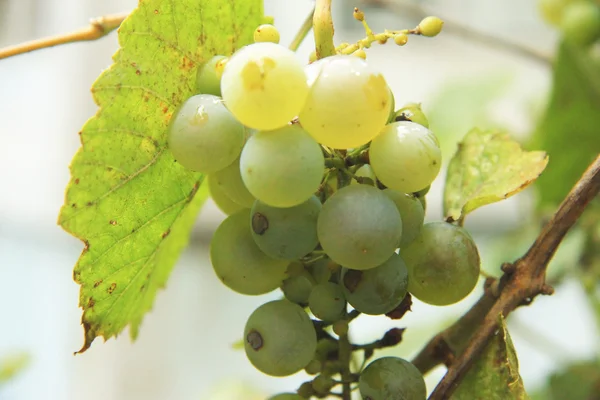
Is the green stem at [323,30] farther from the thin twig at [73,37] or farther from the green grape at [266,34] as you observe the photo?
the thin twig at [73,37]

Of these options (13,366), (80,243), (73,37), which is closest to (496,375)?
(73,37)

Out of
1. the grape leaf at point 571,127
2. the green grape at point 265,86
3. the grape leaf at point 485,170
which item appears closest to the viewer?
the green grape at point 265,86

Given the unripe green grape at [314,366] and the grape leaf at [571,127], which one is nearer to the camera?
the unripe green grape at [314,366]

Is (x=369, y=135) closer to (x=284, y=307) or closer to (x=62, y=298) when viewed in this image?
(x=284, y=307)

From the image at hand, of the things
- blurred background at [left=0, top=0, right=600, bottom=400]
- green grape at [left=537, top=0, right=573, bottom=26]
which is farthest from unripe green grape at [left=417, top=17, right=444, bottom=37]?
blurred background at [left=0, top=0, right=600, bottom=400]

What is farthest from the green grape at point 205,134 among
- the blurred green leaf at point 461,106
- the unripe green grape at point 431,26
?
the blurred green leaf at point 461,106

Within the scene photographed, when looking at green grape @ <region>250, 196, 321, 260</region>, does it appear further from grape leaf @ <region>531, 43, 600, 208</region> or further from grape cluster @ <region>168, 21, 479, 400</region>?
grape leaf @ <region>531, 43, 600, 208</region>

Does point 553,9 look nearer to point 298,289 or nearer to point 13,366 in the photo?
point 298,289
